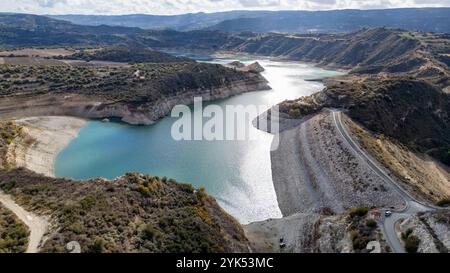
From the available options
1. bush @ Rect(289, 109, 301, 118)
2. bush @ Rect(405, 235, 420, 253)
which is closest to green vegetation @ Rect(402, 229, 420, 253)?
bush @ Rect(405, 235, 420, 253)

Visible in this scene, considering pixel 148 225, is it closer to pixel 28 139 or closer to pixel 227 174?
pixel 227 174

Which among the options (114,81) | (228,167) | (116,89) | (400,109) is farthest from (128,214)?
(114,81)

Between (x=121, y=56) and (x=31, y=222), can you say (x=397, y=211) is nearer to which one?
(x=31, y=222)

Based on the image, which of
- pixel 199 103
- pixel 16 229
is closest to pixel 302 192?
pixel 16 229

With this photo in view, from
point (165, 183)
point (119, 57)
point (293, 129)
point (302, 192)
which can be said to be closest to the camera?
point (165, 183)

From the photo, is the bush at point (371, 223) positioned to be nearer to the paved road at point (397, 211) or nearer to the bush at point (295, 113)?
the paved road at point (397, 211)

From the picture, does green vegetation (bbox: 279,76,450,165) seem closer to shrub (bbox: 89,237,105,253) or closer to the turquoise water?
the turquoise water
